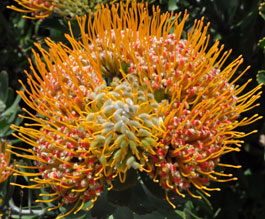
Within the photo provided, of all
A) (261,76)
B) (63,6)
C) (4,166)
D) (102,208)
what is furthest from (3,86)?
(261,76)

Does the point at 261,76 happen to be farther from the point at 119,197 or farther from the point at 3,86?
the point at 3,86

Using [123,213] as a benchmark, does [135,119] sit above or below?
above

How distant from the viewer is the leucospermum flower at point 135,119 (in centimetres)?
118

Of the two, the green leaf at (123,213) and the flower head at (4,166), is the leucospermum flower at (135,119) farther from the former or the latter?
the flower head at (4,166)

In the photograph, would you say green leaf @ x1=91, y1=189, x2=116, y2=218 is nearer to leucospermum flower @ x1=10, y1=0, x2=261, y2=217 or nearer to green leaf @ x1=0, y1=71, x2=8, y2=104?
leucospermum flower @ x1=10, y1=0, x2=261, y2=217

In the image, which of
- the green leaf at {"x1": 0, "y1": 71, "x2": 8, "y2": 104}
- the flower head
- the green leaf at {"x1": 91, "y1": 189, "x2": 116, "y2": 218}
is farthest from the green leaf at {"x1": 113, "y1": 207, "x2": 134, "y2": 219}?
the green leaf at {"x1": 0, "y1": 71, "x2": 8, "y2": 104}

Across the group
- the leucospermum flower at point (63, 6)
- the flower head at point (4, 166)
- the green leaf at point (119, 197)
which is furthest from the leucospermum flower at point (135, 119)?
the flower head at point (4, 166)

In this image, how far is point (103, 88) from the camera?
1.23 meters

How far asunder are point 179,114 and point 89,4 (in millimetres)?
729

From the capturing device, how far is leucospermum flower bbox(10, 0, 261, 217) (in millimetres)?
1182

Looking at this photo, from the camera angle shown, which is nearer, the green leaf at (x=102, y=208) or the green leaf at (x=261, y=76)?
the green leaf at (x=102, y=208)

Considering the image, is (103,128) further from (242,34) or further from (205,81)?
(242,34)

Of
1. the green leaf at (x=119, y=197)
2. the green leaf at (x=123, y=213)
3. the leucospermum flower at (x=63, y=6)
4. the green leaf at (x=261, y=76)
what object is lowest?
the green leaf at (x=123, y=213)

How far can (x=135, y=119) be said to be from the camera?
1201mm
